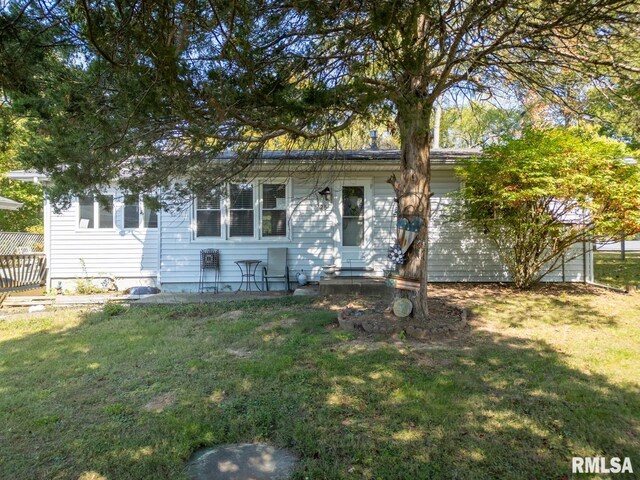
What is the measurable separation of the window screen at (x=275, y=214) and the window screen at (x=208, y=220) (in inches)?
42.8

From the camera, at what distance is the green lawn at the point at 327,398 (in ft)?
8.71

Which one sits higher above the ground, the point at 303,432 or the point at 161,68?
the point at 161,68

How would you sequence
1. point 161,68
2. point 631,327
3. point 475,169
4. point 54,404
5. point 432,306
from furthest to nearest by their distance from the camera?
point 475,169 < point 432,306 < point 631,327 < point 54,404 < point 161,68

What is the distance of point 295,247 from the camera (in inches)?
376

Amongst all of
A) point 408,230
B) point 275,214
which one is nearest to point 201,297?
point 275,214

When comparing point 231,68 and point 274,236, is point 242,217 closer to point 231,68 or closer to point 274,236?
point 274,236

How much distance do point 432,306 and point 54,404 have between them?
17.3ft

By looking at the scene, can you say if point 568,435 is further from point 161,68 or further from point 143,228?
point 143,228

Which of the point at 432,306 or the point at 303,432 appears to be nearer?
the point at 303,432

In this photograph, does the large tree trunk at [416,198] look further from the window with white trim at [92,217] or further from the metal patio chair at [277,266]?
the window with white trim at [92,217]

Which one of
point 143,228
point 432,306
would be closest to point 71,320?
point 143,228

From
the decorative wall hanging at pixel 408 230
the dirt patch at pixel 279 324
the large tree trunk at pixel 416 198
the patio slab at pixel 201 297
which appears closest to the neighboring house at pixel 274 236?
the patio slab at pixel 201 297

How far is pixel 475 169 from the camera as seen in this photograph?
778 centimetres

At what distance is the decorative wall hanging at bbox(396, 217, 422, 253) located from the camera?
5.40 m
